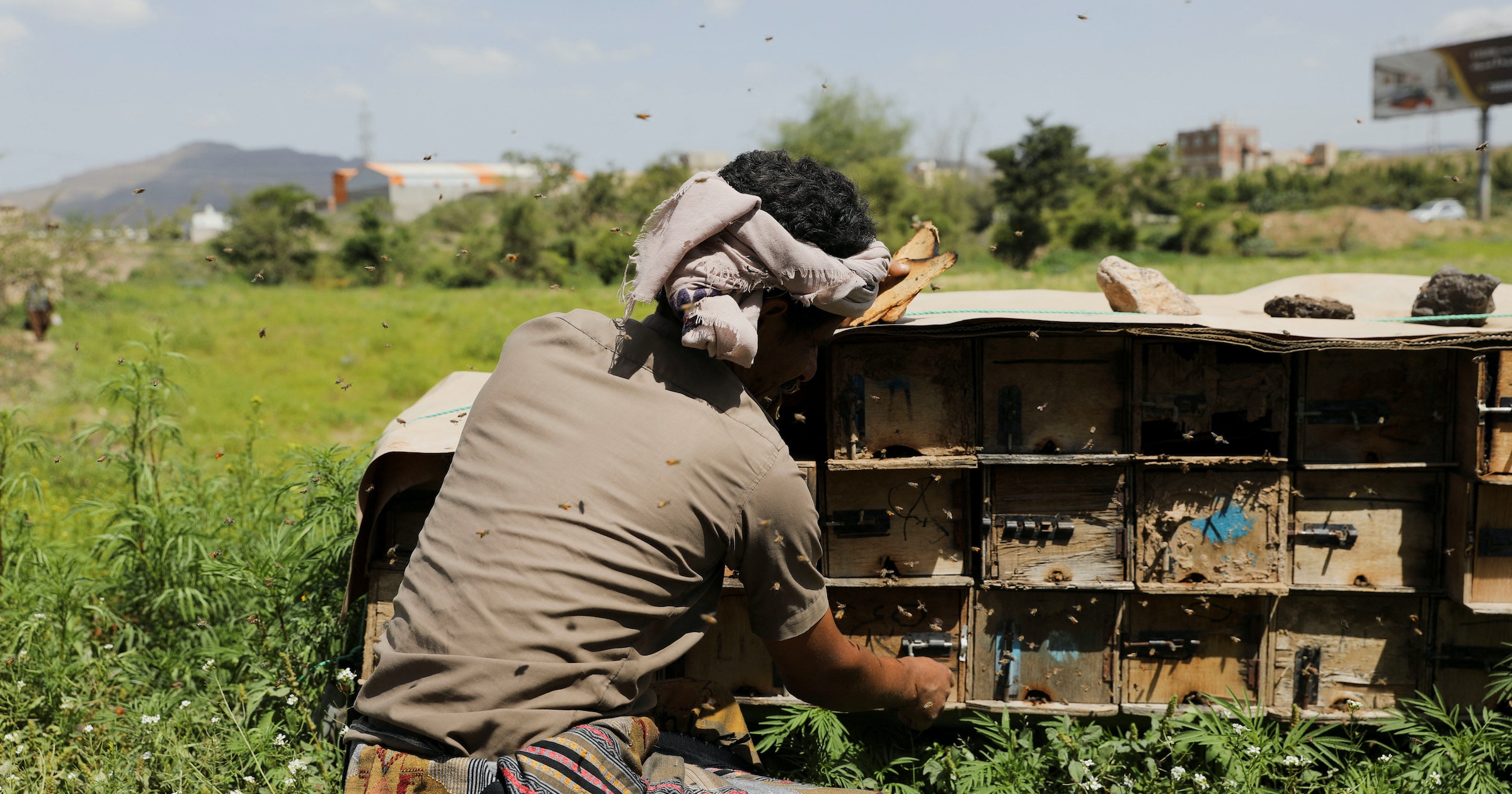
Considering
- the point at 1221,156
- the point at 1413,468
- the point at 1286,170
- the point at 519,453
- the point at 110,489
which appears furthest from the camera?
the point at 1221,156

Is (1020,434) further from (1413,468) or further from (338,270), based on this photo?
(338,270)

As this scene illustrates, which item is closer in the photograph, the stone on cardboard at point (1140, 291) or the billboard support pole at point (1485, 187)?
the stone on cardboard at point (1140, 291)

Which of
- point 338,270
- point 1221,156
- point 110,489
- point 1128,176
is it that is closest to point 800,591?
point 110,489

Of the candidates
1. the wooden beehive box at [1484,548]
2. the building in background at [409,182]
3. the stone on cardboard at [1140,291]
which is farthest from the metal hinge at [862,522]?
the building in background at [409,182]

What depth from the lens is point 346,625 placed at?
148 inches

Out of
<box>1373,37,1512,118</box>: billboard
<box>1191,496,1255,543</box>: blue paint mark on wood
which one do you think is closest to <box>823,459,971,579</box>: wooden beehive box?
<box>1191,496,1255,543</box>: blue paint mark on wood

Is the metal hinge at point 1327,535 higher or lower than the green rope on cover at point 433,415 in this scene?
lower

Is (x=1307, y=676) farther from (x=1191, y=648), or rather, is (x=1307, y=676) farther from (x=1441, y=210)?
(x=1441, y=210)

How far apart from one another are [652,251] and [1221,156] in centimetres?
8747

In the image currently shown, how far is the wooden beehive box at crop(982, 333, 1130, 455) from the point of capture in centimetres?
316

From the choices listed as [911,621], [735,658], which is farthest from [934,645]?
[735,658]

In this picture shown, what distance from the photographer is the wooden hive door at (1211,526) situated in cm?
316

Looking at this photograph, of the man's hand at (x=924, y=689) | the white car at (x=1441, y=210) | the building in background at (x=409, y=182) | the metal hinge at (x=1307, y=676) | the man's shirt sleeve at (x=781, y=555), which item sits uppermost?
the building in background at (x=409, y=182)

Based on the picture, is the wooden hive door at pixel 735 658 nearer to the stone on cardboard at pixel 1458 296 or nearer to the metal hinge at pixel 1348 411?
the metal hinge at pixel 1348 411
